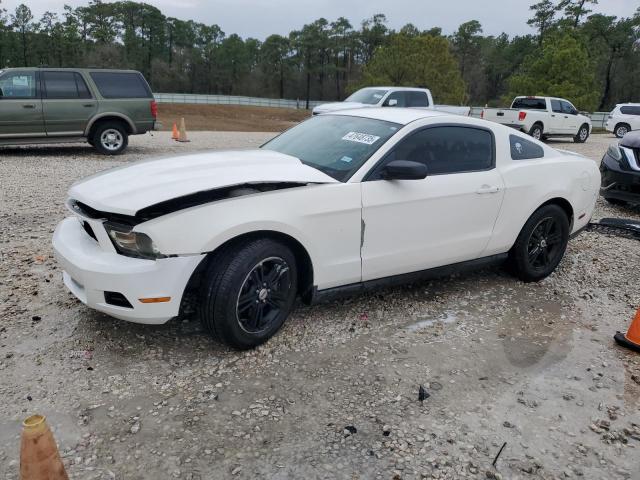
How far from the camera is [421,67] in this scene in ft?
118

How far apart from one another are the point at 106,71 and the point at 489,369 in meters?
10.4

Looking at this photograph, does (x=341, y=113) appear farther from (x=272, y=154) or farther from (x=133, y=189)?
(x=133, y=189)

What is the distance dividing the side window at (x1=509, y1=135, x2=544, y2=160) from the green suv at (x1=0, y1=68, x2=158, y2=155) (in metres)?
8.81

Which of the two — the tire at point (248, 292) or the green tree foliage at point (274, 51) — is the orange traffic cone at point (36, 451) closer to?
the tire at point (248, 292)

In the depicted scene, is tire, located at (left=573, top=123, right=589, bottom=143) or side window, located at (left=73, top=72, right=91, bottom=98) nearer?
side window, located at (left=73, top=72, right=91, bottom=98)

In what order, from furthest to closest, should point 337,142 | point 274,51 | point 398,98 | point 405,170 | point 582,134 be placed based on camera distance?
point 274,51 < point 582,134 < point 398,98 < point 337,142 < point 405,170

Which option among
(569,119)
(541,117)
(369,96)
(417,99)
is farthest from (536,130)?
(369,96)

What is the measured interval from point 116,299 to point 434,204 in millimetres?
2355

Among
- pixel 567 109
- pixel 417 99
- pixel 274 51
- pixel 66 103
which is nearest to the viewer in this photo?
pixel 66 103

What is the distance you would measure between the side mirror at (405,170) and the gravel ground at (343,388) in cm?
114

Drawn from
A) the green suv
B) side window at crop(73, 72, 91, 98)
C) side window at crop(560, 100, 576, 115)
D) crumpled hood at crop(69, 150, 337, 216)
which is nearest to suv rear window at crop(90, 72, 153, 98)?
the green suv

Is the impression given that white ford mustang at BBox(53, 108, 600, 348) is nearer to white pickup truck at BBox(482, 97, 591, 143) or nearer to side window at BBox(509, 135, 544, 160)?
side window at BBox(509, 135, 544, 160)

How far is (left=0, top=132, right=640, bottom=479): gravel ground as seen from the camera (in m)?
2.51

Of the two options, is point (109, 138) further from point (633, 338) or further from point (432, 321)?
point (633, 338)
